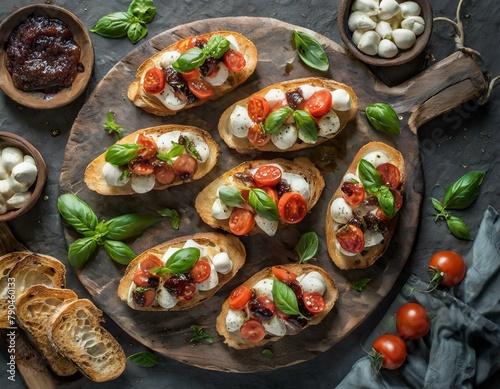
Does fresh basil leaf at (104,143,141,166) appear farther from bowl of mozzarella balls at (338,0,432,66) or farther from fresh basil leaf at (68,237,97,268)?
bowl of mozzarella balls at (338,0,432,66)

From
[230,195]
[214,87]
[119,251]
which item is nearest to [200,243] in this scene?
[230,195]

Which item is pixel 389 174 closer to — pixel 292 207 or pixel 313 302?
pixel 292 207

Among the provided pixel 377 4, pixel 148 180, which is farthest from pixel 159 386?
pixel 377 4

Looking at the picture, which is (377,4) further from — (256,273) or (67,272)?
(67,272)

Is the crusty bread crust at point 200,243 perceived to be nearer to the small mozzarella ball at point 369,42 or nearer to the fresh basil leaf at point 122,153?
the fresh basil leaf at point 122,153

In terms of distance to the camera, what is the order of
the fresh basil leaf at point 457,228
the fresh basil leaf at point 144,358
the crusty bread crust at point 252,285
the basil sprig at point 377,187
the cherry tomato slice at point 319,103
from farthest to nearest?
1. the fresh basil leaf at point 144,358
2. the fresh basil leaf at point 457,228
3. the crusty bread crust at point 252,285
4. the cherry tomato slice at point 319,103
5. the basil sprig at point 377,187

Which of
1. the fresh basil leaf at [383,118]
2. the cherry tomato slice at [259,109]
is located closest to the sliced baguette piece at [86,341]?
the cherry tomato slice at [259,109]
